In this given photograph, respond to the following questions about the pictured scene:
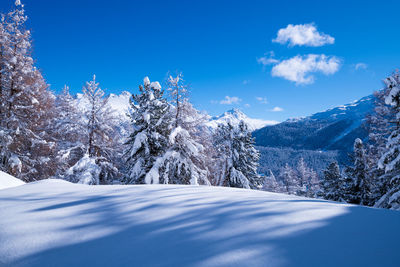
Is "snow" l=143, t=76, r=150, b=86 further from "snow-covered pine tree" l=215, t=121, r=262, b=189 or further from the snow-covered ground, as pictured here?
the snow-covered ground

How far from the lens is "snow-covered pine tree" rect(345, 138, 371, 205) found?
1675 cm

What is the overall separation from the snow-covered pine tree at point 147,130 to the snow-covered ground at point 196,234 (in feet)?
33.0

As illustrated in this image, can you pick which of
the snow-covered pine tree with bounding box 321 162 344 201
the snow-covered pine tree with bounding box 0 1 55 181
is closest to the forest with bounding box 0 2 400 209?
the snow-covered pine tree with bounding box 0 1 55 181

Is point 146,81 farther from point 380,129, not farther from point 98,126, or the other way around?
point 380,129

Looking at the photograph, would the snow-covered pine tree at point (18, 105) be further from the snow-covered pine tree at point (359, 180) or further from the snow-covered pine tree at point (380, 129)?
the snow-covered pine tree at point (359, 180)

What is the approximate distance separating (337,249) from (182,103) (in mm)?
12277

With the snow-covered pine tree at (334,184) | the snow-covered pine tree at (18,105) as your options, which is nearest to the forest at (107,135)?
the snow-covered pine tree at (18,105)

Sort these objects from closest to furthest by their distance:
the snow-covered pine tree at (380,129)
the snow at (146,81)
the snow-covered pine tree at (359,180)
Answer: the snow-covered pine tree at (380,129) → the snow at (146,81) → the snow-covered pine tree at (359,180)

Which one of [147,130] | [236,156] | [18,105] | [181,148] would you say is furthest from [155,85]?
[236,156]

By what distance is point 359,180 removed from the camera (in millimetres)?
17312

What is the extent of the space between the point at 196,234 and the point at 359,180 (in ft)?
67.4

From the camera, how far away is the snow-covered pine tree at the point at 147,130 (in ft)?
41.9

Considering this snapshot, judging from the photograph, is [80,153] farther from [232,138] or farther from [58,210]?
[58,210]

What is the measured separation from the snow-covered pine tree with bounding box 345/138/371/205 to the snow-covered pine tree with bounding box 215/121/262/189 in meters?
7.59
